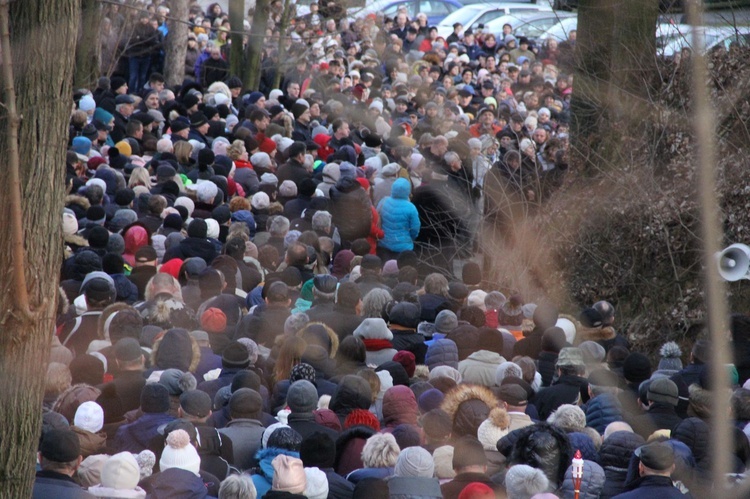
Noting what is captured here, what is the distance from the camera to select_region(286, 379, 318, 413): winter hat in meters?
6.98

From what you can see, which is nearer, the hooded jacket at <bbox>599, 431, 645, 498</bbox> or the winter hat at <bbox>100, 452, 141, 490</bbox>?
the winter hat at <bbox>100, 452, 141, 490</bbox>

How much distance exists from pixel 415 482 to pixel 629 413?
2.38 metres

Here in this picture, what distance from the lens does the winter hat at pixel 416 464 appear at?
608 centimetres

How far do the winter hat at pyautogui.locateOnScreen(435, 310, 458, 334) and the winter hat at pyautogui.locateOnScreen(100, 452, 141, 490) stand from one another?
3.91 meters

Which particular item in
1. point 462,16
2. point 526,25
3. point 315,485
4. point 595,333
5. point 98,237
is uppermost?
point 462,16

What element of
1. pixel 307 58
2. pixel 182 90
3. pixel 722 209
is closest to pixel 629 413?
pixel 722 209

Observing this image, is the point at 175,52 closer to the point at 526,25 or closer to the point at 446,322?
the point at 526,25

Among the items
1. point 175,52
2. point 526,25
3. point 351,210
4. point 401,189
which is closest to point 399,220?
point 401,189

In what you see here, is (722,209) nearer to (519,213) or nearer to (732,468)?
(519,213)

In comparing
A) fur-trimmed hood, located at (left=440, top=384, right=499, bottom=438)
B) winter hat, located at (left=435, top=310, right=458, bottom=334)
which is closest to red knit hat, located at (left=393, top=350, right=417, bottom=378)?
winter hat, located at (left=435, top=310, right=458, bottom=334)

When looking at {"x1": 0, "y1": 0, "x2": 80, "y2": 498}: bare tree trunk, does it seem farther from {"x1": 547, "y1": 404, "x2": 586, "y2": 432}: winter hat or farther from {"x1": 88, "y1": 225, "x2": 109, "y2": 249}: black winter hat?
{"x1": 88, "y1": 225, "x2": 109, "y2": 249}: black winter hat

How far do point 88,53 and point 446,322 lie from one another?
10.8 metres

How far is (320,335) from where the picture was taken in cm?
845

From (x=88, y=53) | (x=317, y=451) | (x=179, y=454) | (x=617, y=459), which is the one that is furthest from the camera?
(x=88, y=53)
